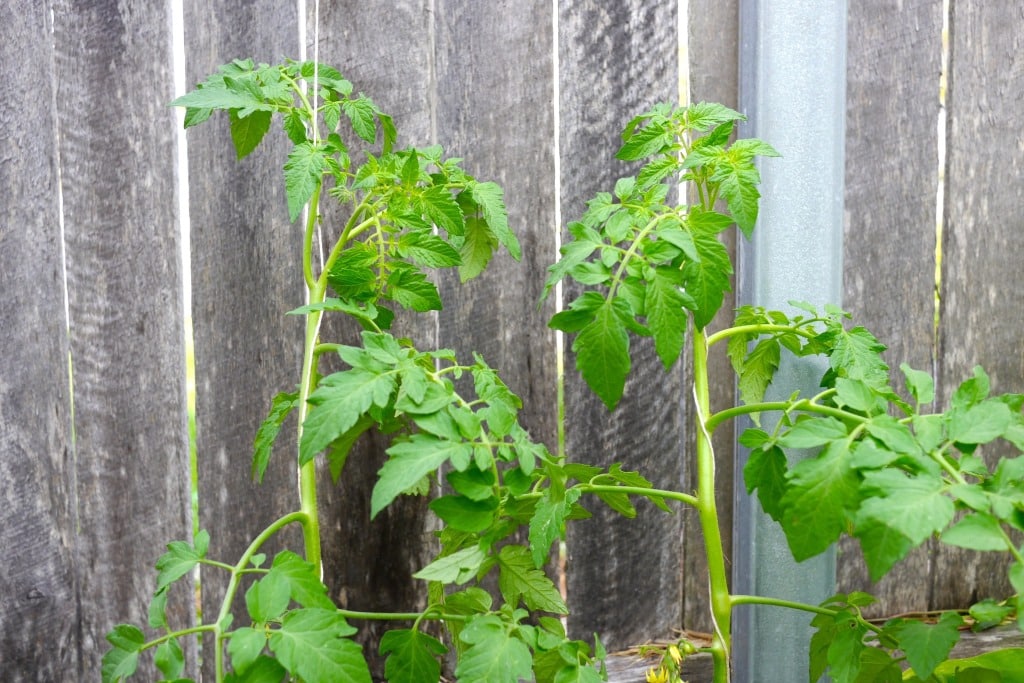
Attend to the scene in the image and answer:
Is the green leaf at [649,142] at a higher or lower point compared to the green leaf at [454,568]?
higher

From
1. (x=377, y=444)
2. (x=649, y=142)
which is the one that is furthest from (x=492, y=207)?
(x=377, y=444)

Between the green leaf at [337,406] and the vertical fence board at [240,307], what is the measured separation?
0.70 metres

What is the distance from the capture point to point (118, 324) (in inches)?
67.6

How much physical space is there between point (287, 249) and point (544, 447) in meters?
0.77

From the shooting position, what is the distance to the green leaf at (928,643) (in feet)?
3.42

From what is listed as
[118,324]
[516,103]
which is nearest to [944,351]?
[516,103]

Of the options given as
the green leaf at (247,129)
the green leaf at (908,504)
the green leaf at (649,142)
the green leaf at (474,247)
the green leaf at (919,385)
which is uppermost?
the green leaf at (247,129)

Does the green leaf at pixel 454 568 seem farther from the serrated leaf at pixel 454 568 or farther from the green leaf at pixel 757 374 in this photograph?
the green leaf at pixel 757 374

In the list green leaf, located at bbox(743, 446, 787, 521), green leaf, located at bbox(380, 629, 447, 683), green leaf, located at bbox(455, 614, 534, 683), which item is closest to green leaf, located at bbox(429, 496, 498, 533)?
green leaf, located at bbox(455, 614, 534, 683)

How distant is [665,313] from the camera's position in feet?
3.50

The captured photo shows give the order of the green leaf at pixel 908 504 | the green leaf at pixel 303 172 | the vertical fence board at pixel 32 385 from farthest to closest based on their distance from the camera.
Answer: the vertical fence board at pixel 32 385 → the green leaf at pixel 303 172 → the green leaf at pixel 908 504

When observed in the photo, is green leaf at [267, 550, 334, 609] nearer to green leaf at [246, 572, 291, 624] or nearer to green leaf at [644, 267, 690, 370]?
green leaf at [246, 572, 291, 624]

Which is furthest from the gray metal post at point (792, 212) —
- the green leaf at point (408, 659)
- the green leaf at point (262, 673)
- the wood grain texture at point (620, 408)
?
the green leaf at point (262, 673)

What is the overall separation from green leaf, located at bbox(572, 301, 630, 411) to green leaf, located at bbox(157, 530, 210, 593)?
52 cm
